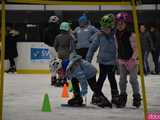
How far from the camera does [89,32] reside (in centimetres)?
1320

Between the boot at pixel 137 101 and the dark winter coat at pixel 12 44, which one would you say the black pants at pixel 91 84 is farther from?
the dark winter coat at pixel 12 44

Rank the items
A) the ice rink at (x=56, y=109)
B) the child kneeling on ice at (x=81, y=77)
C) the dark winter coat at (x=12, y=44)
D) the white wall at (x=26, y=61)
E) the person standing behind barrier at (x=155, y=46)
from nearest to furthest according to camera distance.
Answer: the ice rink at (x=56, y=109) → the child kneeling on ice at (x=81, y=77) → the dark winter coat at (x=12, y=44) → the person standing behind barrier at (x=155, y=46) → the white wall at (x=26, y=61)

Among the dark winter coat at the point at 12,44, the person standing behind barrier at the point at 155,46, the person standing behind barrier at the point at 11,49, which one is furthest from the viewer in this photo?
the person standing behind barrier at the point at 155,46

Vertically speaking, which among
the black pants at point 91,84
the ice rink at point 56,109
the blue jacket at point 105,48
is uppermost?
the blue jacket at point 105,48

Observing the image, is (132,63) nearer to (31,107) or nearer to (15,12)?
(31,107)

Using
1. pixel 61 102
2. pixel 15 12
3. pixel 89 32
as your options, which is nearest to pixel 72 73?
pixel 61 102

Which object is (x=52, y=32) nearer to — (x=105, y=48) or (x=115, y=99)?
(x=105, y=48)

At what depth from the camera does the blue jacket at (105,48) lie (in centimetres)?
1069

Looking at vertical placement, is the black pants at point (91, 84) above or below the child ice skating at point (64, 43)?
below

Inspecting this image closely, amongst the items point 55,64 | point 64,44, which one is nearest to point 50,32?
point 55,64

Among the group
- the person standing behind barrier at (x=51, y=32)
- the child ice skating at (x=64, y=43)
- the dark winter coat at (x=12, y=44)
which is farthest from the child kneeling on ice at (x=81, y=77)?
the dark winter coat at (x=12, y=44)

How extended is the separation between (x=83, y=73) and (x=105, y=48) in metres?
0.61

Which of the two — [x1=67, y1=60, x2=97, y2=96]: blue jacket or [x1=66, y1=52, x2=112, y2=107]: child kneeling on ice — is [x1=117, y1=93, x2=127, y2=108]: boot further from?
[x1=67, y1=60, x2=97, y2=96]: blue jacket

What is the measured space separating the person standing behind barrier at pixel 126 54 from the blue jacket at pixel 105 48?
0.36 ft
